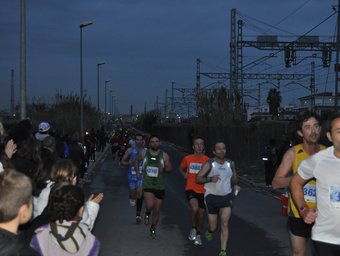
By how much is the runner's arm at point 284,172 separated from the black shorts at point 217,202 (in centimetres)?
281

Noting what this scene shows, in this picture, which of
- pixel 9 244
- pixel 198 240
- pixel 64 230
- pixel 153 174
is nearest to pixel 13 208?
pixel 9 244

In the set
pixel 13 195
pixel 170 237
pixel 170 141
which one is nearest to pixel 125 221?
pixel 170 237

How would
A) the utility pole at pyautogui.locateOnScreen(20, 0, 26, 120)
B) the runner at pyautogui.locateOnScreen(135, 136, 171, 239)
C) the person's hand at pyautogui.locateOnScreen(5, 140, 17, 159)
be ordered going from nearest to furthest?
the person's hand at pyautogui.locateOnScreen(5, 140, 17, 159) < the runner at pyautogui.locateOnScreen(135, 136, 171, 239) < the utility pole at pyautogui.locateOnScreen(20, 0, 26, 120)

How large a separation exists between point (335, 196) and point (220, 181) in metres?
4.33

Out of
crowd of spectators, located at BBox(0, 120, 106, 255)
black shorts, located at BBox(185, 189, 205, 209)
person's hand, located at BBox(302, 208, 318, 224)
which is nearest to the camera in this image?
crowd of spectators, located at BBox(0, 120, 106, 255)

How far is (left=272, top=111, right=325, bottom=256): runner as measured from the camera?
5438 millimetres

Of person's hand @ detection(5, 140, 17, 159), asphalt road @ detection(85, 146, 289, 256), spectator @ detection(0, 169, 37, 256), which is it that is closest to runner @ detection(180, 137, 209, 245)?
asphalt road @ detection(85, 146, 289, 256)

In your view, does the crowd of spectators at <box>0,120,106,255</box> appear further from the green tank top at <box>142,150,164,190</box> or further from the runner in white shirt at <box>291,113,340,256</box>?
the green tank top at <box>142,150,164,190</box>

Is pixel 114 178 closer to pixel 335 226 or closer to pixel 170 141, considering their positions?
pixel 335 226

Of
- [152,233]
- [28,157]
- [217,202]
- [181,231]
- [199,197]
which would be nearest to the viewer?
[28,157]

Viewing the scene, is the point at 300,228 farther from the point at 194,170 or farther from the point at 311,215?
the point at 194,170

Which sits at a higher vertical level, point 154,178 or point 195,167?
point 195,167

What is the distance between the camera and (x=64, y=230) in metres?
4.03

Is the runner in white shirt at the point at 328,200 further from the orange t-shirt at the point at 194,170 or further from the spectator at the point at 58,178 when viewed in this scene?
the orange t-shirt at the point at 194,170
